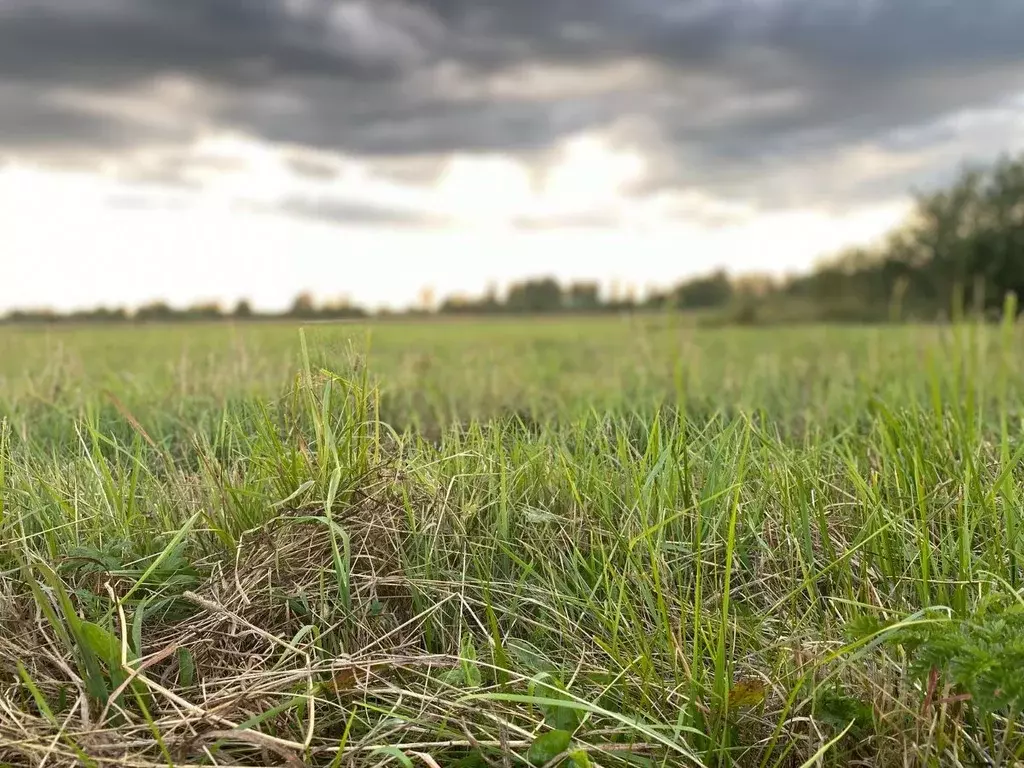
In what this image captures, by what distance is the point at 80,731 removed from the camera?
1.28m

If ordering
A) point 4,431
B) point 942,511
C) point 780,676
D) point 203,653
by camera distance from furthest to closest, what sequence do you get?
point 4,431
point 942,511
point 203,653
point 780,676

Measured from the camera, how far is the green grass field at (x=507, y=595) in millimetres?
1286

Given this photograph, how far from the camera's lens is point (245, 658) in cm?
153

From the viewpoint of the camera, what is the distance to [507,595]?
171 cm

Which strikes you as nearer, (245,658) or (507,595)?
(245,658)

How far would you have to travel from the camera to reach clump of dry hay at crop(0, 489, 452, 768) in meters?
1.27

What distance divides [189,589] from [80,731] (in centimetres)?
44

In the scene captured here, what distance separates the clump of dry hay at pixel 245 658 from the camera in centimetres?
127

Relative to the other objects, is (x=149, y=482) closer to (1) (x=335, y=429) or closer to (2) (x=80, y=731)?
(1) (x=335, y=429)

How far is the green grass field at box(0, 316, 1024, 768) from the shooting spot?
4.22ft

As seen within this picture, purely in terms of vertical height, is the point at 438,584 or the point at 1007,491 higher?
the point at 1007,491

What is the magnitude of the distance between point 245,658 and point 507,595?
0.63m

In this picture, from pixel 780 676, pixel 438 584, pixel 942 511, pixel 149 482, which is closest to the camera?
pixel 780 676

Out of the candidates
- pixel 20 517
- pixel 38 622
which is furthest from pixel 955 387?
pixel 20 517
